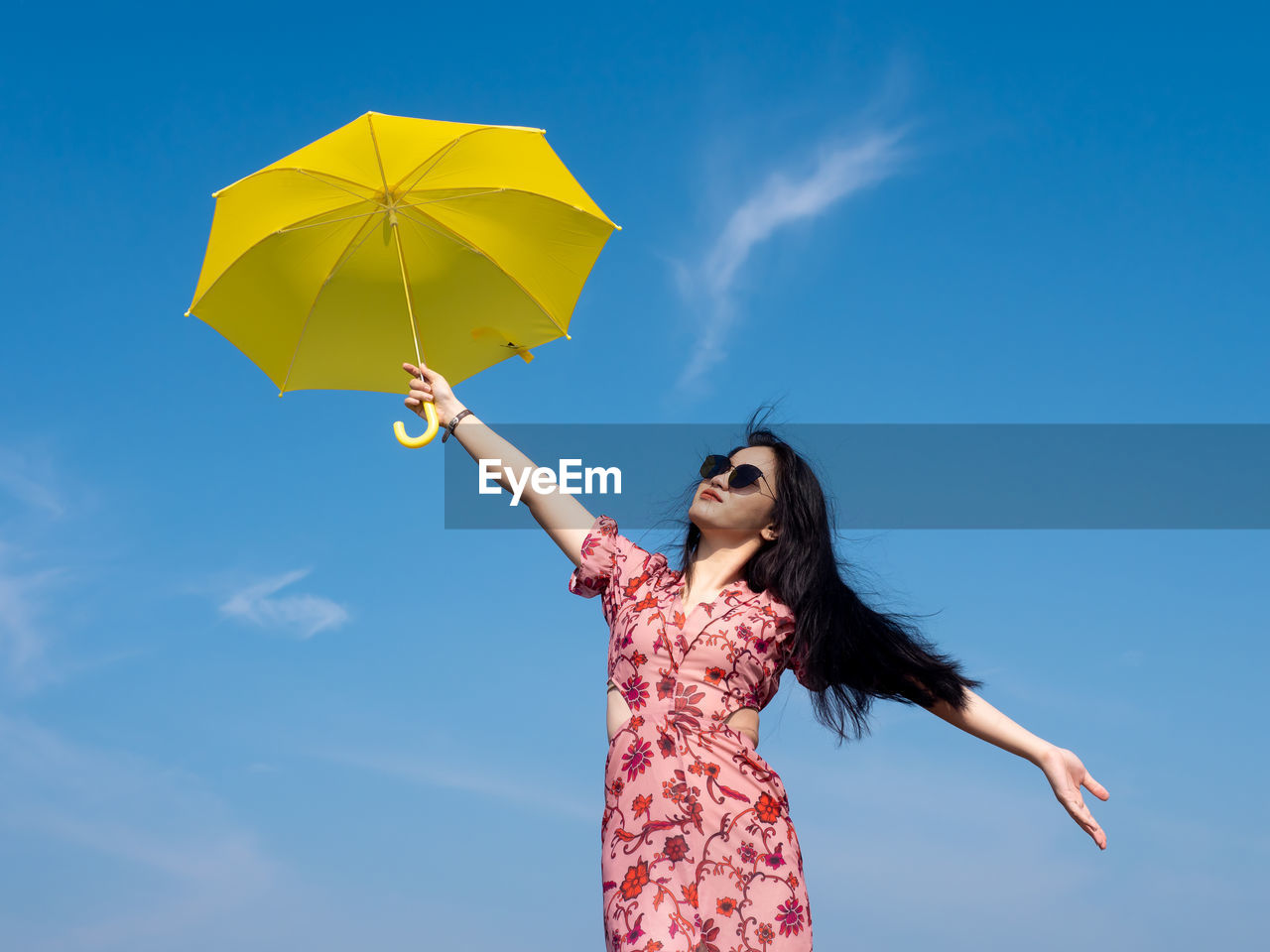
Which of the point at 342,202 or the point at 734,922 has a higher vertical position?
the point at 342,202

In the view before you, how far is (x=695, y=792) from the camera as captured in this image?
191 inches

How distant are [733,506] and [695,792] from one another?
1421 mm

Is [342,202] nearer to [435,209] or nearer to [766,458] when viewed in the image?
[435,209]

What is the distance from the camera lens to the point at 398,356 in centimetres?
623

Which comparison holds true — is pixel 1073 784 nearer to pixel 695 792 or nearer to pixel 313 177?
pixel 695 792

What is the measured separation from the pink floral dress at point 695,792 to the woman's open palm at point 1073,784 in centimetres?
122

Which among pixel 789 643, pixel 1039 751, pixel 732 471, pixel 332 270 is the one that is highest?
pixel 332 270

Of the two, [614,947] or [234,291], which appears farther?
[234,291]

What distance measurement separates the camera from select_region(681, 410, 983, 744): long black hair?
18.2 feet

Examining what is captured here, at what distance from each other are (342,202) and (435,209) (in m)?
0.45

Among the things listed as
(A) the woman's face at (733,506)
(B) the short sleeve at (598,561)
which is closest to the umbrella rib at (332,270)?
(B) the short sleeve at (598,561)

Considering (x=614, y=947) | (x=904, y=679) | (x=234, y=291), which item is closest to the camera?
(x=614, y=947)

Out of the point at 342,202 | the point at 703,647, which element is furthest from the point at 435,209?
the point at 703,647

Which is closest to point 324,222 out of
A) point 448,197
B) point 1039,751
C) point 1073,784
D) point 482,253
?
point 448,197
